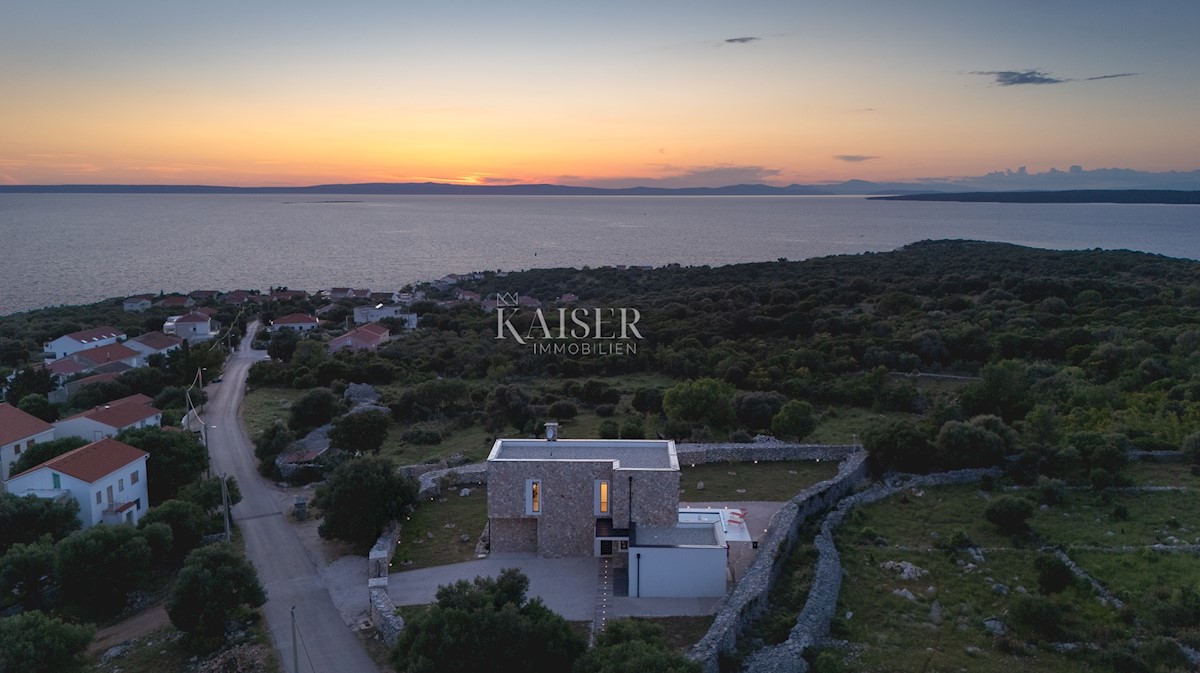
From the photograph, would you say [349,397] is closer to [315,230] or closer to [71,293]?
[71,293]

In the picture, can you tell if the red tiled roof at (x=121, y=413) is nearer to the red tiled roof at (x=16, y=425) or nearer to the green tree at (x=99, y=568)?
the red tiled roof at (x=16, y=425)

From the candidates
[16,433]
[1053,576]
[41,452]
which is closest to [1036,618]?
[1053,576]

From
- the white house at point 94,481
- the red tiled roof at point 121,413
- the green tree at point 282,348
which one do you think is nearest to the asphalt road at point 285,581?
the red tiled roof at point 121,413

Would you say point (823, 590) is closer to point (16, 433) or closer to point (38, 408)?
point (16, 433)

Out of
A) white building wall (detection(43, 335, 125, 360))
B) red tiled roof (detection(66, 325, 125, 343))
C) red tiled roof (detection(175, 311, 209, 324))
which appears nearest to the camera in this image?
white building wall (detection(43, 335, 125, 360))

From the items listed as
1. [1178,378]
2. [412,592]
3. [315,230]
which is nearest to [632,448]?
[412,592]

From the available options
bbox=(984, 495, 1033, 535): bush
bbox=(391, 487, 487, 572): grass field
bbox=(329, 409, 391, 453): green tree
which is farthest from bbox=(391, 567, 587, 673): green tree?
bbox=(329, 409, 391, 453): green tree

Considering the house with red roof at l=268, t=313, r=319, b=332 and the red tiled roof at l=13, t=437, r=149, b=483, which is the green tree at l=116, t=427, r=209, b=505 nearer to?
the red tiled roof at l=13, t=437, r=149, b=483
